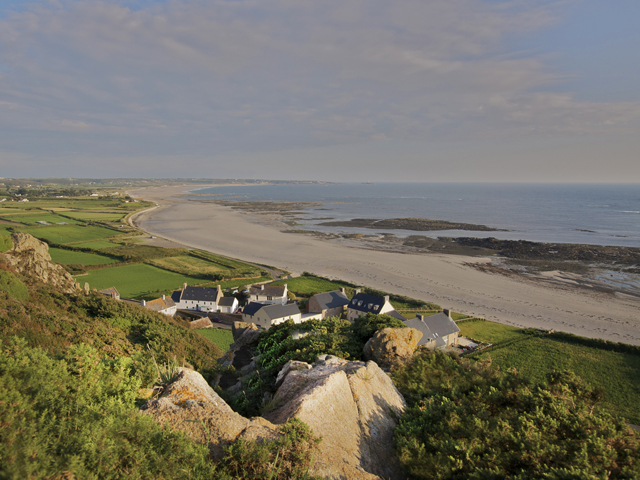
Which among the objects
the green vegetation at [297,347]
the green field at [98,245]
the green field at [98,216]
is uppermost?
the green vegetation at [297,347]

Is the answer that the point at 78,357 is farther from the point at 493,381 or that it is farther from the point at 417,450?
the point at 493,381

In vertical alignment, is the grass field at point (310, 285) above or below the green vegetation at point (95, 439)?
below

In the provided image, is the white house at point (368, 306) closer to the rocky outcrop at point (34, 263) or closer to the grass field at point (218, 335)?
the grass field at point (218, 335)

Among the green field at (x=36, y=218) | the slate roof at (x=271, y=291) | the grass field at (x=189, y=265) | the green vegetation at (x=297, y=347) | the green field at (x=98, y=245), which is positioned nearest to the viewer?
the green vegetation at (x=297, y=347)

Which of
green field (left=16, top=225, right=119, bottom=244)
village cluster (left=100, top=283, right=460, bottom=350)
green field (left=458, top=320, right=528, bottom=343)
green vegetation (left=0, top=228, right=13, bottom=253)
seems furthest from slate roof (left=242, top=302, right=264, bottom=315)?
green field (left=16, top=225, right=119, bottom=244)

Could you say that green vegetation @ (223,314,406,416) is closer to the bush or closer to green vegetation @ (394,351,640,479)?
the bush

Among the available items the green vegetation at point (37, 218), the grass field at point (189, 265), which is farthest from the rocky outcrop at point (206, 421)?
the green vegetation at point (37, 218)

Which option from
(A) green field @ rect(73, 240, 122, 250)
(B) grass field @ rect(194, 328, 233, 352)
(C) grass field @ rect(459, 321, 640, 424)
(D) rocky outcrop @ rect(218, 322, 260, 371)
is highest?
(D) rocky outcrop @ rect(218, 322, 260, 371)
